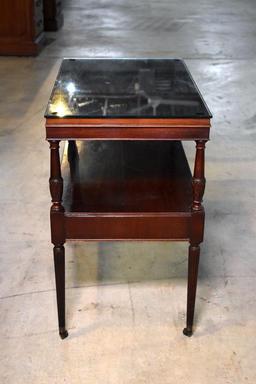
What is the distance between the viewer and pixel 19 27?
4840 mm

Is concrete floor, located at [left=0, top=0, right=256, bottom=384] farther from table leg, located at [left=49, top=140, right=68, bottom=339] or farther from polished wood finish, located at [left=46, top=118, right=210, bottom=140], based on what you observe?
polished wood finish, located at [left=46, top=118, right=210, bottom=140]

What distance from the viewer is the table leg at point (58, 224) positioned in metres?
1.38

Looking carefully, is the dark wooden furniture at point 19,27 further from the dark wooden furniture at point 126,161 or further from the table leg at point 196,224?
the table leg at point 196,224

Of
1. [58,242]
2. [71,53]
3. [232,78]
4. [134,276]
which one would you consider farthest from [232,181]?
[71,53]

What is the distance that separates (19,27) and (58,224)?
12.6ft

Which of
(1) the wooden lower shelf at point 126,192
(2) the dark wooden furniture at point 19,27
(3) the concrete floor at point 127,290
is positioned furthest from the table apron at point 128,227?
(2) the dark wooden furniture at point 19,27

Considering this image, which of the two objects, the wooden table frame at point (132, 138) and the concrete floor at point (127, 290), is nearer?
the wooden table frame at point (132, 138)

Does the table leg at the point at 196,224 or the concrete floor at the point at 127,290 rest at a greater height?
the table leg at the point at 196,224

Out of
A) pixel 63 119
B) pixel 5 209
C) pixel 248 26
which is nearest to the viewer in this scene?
pixel 63 119

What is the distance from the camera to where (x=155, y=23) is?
6.69 metres

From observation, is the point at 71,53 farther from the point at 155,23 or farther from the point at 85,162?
the point at 85,162

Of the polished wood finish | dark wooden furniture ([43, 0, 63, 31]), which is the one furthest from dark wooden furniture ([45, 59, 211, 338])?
dark wooden furniture ([43, 0, 63, 31])

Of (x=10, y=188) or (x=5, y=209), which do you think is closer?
(x=5, y=209)

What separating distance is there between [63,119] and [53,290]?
71cm
